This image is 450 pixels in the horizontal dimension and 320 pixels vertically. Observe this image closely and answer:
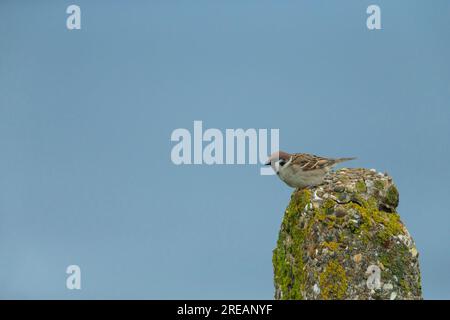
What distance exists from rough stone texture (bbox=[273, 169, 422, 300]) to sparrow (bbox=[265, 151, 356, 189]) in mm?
393

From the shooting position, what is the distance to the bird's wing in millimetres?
9734

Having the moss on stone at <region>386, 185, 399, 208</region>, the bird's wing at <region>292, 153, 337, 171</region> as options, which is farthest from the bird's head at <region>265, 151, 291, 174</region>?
the moss on stone at <region>386, 185, 399, 208</region>

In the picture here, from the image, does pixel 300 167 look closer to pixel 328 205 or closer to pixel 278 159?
pixel 278 159

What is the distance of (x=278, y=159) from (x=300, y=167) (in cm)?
42

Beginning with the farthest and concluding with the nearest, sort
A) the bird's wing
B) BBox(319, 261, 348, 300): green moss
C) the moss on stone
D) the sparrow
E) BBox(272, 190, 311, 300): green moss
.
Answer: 1. the bird's wing
2. the sparrow
3. the moss on stone
4. BBox(272, 190, 311, 300): green moss
5. BBox(319, 261, 348, 300): green moss

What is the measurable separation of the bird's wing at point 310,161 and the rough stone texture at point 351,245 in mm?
598

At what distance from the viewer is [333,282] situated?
826cm

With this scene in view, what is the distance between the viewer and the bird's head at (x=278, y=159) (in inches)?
395

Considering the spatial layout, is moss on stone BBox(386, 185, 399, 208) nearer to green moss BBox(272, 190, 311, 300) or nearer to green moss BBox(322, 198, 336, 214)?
green moss BBox(322, 198, 336, 214)

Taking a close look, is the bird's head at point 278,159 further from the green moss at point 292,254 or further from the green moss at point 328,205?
the green moss at point 328,205

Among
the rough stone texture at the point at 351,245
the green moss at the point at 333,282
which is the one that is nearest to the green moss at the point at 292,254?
the rough stone texture at the point at 351,245
